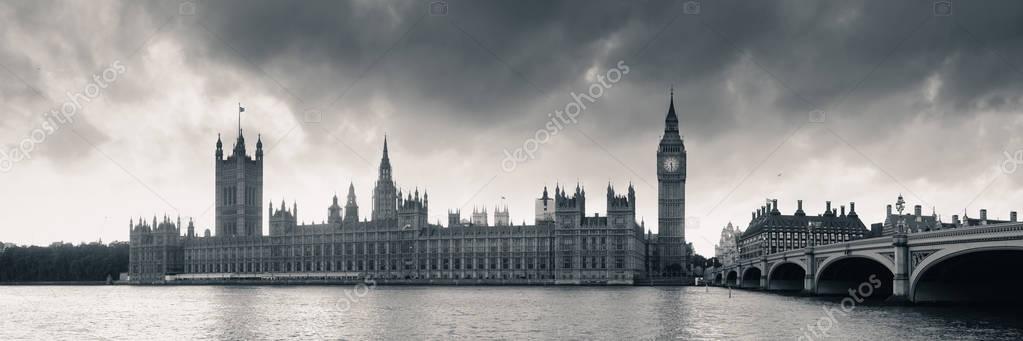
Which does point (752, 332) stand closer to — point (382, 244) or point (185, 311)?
point (185, 311)

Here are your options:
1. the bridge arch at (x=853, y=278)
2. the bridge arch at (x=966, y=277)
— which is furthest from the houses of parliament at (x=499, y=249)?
the bridge arch at (x=966, y=277)

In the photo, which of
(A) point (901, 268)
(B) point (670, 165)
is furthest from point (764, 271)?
(B) point (670, 165)

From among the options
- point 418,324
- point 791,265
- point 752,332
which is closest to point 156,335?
point 418,324

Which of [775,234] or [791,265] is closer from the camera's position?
[791,265]

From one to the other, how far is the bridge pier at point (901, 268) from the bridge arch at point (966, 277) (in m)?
0.46

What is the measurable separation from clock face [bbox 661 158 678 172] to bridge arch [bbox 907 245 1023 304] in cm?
11927

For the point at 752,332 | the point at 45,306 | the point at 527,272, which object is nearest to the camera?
the point at 752,332

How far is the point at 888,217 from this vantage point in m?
153

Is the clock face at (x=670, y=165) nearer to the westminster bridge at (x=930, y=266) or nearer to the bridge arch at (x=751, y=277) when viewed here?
the bridge arch at (x=751, y=277)

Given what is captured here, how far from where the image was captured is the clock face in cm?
19838

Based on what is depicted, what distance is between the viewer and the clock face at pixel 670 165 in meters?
198

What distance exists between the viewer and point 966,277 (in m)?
77.2

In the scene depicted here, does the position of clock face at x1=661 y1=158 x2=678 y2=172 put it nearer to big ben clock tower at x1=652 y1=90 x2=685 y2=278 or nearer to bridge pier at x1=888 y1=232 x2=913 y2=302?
big ben clock tower at x1=652 y1=90 x2=685 y2=278

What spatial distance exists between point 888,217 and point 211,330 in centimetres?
11493
